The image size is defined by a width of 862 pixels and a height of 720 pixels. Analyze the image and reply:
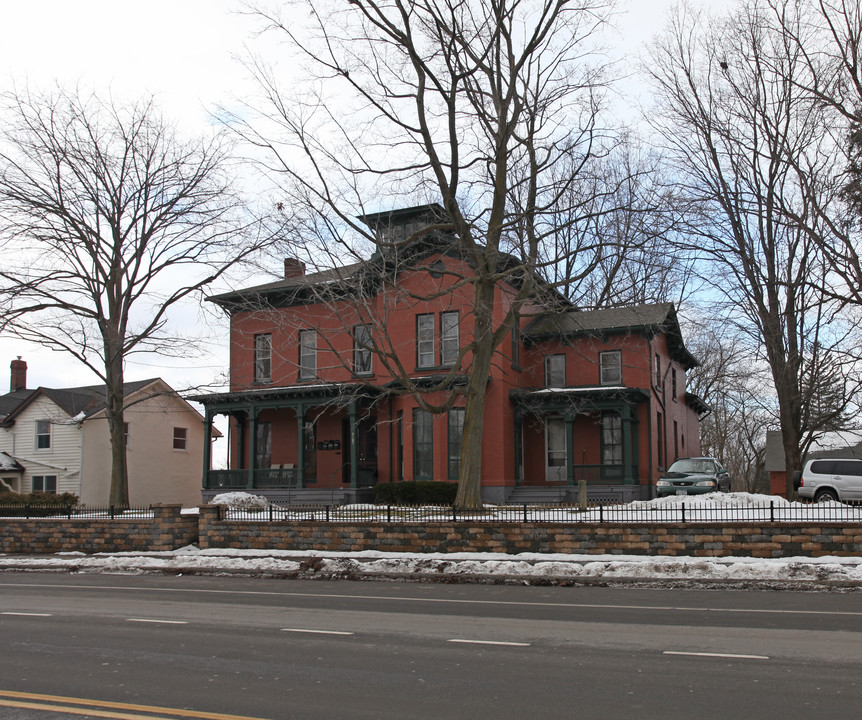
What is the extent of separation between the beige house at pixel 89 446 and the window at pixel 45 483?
5 centimetres

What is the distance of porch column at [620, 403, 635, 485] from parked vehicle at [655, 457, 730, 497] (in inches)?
58.4

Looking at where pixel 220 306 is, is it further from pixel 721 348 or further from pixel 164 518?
pixel 721 348

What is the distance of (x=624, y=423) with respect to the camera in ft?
94.1

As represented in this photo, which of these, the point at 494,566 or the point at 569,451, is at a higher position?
the point at 569,451

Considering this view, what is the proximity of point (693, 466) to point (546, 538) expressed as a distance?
40.7ft

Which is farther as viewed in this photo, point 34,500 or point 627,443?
point 34,500

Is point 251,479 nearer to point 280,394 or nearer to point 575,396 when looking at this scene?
point 280,394

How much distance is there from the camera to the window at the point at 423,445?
97.4ft

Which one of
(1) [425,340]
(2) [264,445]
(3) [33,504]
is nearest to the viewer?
(3) [33,504]

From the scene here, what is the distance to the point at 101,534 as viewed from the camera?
843 inches

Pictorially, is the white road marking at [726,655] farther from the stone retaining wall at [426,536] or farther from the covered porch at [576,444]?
the covered porch at [576,444]

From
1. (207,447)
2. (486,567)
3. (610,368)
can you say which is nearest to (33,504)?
(207,447)

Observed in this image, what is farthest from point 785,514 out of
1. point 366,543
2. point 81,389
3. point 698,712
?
point 81,389

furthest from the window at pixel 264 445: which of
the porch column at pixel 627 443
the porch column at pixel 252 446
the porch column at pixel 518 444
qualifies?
the porch column at pixel 627 443
